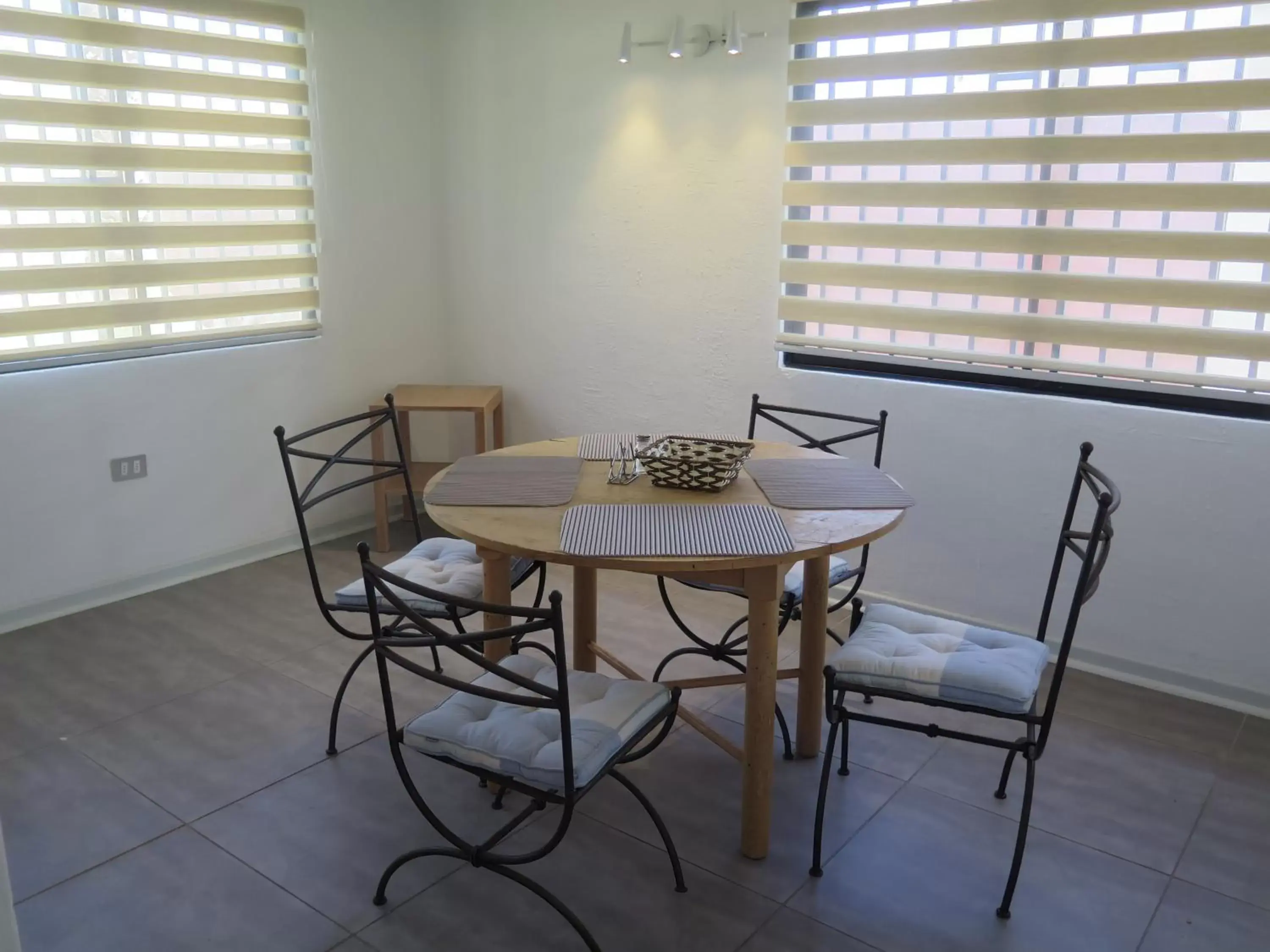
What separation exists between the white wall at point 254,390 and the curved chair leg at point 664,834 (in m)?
2.41

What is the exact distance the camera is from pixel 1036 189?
321cm

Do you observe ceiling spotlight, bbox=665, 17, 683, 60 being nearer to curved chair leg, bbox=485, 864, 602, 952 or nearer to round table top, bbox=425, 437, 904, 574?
round table top, bbox=425, 437, 904, 574

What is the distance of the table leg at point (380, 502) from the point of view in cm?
423

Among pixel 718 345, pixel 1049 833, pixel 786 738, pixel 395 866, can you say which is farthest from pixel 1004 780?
pixel 718 345

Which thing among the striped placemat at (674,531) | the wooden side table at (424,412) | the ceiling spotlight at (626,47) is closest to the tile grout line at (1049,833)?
the striped placemat at (674,531)

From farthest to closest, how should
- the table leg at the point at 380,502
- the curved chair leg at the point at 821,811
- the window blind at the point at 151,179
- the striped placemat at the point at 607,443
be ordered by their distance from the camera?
the table leg at the point at 380,502
the window blind at the point at 151,179
the striped placemat at the point at 607,443
the curved chair leg at the point at 821,811

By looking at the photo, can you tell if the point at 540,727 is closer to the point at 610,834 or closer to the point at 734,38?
the point at 610,834

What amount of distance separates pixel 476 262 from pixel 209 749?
261cm

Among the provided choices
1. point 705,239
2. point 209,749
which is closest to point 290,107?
point 705,239

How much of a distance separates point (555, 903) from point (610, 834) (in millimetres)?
440

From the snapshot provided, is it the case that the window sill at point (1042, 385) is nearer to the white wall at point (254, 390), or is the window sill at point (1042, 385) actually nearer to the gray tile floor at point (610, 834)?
the gray tile floor at point (610, 834)

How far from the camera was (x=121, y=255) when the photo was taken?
3.70 m

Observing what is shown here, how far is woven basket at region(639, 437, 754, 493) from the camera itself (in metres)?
2.52

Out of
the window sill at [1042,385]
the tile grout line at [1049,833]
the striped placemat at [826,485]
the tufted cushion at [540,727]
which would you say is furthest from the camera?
the window sill at [1042,385]
